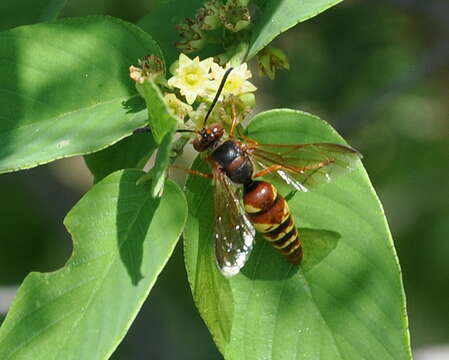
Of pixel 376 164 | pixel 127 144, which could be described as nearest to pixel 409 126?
pixel 376 164

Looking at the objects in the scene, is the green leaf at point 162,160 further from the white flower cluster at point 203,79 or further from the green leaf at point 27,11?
the green leaf at point 27,11

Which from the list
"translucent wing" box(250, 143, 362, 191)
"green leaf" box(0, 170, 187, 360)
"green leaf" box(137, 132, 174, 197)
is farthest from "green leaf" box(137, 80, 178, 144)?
"translucent wing" box(250, 143, 362, 191)

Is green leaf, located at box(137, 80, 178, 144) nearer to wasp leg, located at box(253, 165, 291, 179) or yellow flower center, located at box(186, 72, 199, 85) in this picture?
yellow flower center, located at box(186, 72, 199, 85)

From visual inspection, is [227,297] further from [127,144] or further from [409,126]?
[409,126]

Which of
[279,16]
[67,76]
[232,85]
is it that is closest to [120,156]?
[67,76]

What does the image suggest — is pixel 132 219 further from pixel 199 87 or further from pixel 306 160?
pixel 306 160
